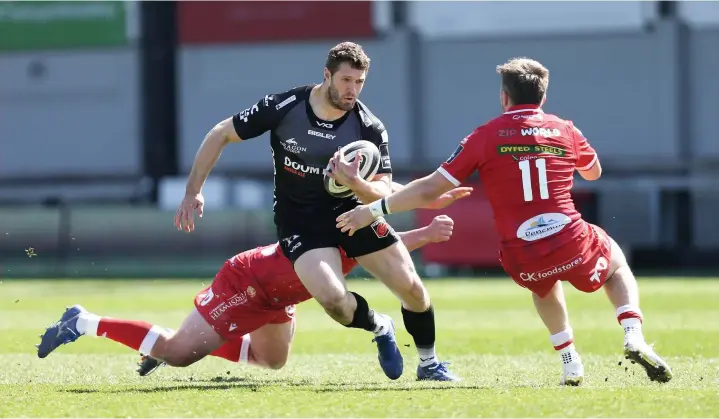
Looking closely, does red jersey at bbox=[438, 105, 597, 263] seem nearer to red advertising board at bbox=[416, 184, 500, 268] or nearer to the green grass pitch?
the green grass pitch

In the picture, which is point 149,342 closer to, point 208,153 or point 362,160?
point 208,153

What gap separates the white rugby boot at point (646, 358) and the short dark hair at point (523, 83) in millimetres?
1601

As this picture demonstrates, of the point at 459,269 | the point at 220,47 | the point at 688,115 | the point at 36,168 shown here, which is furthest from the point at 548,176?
the point at 36,168

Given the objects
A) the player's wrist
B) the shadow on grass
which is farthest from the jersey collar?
the shadow on grass

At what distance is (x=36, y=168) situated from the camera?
38344 millimetres

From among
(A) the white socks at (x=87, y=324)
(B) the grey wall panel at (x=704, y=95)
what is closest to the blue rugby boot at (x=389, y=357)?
(A) the white socks at (x=87, y=324)

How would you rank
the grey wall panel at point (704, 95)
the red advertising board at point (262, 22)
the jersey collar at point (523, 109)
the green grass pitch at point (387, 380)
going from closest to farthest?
the green grass pitch at point (387, 380) → the jersey collar at point (523, 109) → the grey wall panel at point (704, 95) → the red advertising board at point (262, 22)

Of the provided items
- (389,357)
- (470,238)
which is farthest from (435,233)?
(470,238)

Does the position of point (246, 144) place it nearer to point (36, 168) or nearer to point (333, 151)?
point (36, 168)

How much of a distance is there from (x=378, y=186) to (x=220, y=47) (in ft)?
96.8

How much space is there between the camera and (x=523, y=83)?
24.6 ft

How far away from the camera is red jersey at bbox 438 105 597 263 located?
24.2 ft

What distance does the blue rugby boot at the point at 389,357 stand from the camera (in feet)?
26.1

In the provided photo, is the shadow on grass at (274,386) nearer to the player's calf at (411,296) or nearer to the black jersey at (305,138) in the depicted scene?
the player's calf at (411,296)
